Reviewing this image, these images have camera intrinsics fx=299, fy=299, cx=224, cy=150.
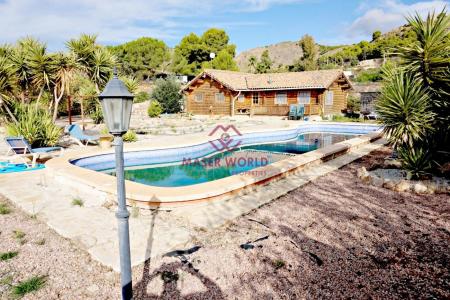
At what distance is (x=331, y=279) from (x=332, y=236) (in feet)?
3.80

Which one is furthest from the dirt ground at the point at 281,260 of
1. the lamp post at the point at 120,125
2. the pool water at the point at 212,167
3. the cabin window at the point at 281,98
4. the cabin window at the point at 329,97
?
the cabin window at the point at 281,98

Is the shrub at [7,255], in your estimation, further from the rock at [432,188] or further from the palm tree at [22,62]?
the palm tree at [22,62]

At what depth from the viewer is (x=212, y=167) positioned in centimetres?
1091

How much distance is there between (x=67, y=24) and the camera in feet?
71.5

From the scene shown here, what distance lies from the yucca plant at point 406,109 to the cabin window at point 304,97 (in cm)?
1997

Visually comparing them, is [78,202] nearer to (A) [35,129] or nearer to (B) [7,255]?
(B) [7,255]

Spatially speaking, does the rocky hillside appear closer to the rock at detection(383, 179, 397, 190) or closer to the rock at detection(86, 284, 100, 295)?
the rock at detection(383, 179, 397, 190)

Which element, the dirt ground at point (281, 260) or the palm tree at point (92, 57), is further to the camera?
the palm tree at point (92, 57)

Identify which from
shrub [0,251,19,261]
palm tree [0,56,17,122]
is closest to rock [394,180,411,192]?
shrub [0,251,19,261]

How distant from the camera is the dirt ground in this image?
3277 millimetres

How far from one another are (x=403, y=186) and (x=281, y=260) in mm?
4341

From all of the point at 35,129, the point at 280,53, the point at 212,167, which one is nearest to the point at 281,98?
the point at 212,167

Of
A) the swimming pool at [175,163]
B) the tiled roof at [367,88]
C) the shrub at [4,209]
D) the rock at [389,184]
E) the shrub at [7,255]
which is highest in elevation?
the tiled roof at [367,88]

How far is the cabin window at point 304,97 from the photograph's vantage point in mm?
26531
